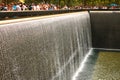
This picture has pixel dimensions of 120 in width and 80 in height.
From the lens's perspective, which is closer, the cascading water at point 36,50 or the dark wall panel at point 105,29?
the cascading water at point 36,50

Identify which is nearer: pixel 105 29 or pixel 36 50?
pixel 36 50

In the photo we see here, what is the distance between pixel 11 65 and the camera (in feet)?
14.0

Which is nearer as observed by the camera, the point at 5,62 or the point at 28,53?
the point at 5,62

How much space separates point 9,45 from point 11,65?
0.93 ft

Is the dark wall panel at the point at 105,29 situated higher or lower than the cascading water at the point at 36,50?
lower

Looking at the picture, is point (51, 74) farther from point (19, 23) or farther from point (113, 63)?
point (113, 63)

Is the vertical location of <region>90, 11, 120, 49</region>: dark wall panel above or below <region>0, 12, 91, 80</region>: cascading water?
below

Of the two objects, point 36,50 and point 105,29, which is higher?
point 36,50

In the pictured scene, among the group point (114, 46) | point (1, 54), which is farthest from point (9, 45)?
point (114, 46)

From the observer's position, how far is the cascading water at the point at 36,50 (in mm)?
4195

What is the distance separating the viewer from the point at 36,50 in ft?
18.3

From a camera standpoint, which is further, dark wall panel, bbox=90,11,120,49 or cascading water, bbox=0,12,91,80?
dark wall panel, bbox=90,11,120,49

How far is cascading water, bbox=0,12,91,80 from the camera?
4.20 metres

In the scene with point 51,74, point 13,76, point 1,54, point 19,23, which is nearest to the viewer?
point 1,54
